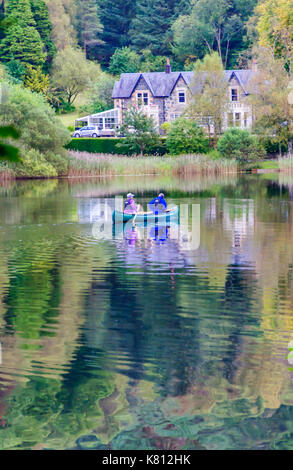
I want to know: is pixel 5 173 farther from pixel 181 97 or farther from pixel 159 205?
pixel 181 97

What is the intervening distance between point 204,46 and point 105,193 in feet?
214

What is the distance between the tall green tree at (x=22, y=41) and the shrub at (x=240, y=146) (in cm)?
4014

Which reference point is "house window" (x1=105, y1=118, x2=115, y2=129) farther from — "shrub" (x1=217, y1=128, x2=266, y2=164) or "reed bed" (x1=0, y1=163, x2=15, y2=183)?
"reed bed" (x1=0, y1=163, x2=15, y2=183)

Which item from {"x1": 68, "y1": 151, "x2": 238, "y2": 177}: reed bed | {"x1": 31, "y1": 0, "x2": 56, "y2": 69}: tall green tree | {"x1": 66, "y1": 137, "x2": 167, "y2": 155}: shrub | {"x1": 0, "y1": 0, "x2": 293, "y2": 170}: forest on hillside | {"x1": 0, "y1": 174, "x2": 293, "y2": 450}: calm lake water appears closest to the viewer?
{"x1": 0, "y1": 174, "x2": 293, "y2": 450}: calm lake water

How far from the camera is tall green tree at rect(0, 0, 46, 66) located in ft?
297

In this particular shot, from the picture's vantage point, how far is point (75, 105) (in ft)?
318

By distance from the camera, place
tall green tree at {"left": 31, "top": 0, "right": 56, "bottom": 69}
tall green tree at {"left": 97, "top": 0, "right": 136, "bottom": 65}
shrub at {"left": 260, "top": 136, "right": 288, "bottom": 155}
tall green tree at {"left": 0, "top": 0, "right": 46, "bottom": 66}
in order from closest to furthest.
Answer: shrub at {"left": 260, "top": 136, "right": 288, "bottom": 155} → tall green tree at {"left": 0, "top": 0, "right": 46, "bottom": 66} → tall green tree at {"left": 31, "top": 0, "right": 56, "bottom": 69} → tall green tree at {"left": 97, "top": 0, "right": 136, "bottom": 65}

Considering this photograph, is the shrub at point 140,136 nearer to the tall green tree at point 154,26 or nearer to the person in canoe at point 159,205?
the person in canoe at point 159,205

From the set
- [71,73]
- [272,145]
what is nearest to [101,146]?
[272,145]

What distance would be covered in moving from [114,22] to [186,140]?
183ft

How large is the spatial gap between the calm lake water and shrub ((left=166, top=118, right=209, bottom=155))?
126 ft

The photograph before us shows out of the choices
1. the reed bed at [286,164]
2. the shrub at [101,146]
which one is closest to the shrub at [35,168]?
the shrub at [101,146]

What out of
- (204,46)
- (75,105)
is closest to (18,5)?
(75,105)

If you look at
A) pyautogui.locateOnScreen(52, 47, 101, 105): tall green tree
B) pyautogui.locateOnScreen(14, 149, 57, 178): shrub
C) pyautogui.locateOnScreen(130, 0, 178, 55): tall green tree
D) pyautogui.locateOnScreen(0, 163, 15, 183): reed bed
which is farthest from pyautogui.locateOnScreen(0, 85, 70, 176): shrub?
pyautogui.locateOnScreen(130, 0, 178, 55): tall green tree
